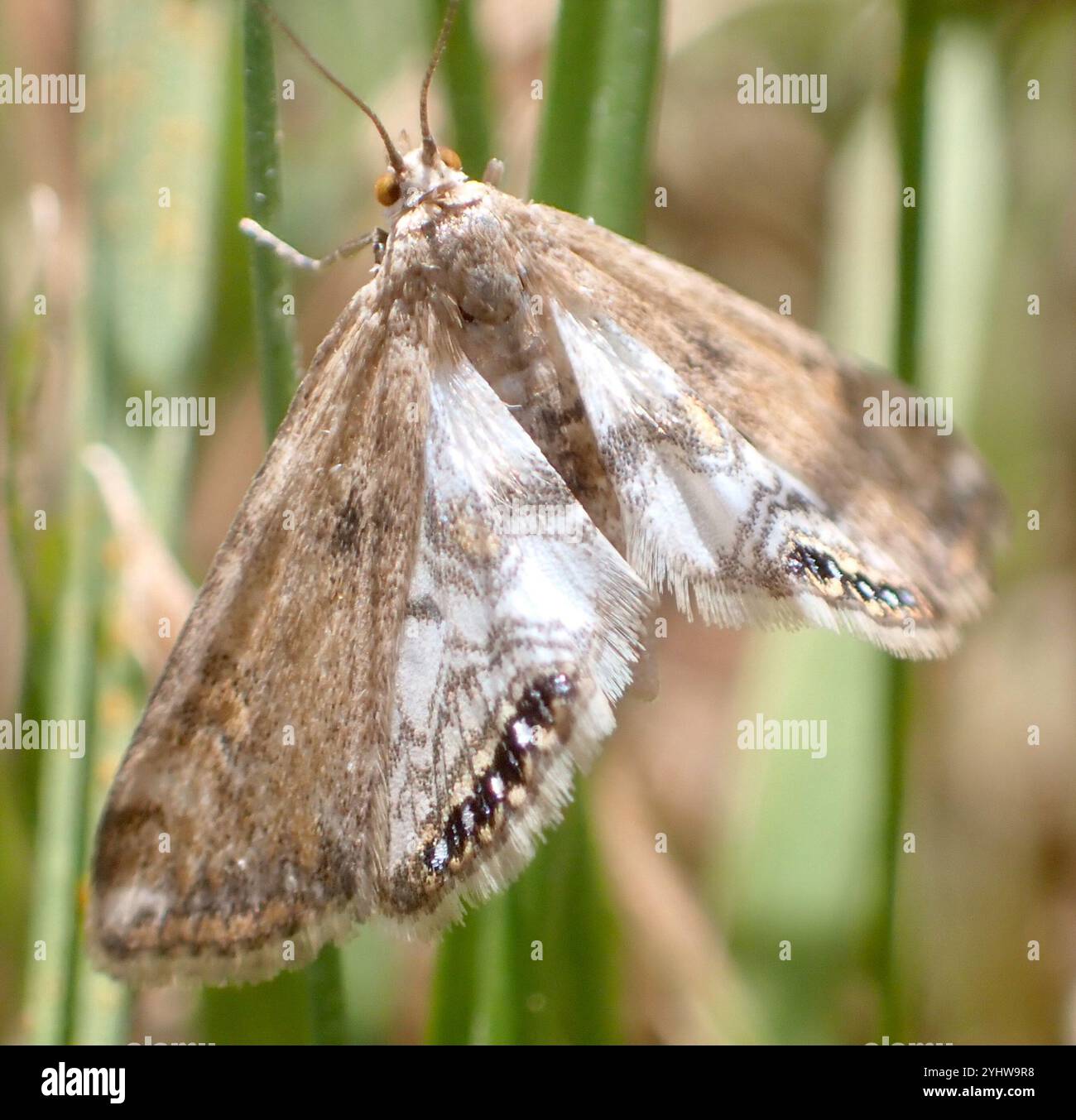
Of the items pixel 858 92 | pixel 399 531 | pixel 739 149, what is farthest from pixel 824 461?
pixel 739 149

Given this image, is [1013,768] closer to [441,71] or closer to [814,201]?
[814,201]

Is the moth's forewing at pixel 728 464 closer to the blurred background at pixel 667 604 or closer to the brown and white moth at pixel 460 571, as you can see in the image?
the brown and white moth at pixel 460 571

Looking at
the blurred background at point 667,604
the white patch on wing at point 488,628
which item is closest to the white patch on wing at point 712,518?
the white patch on wing at point 488,628

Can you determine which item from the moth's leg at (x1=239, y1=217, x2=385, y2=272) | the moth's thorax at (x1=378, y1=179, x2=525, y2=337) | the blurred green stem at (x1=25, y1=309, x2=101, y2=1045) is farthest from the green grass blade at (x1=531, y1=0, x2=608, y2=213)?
the blurred green stem at (x1=25, y1=309, x2=101, y2=1045)

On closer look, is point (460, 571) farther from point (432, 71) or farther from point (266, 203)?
point (432, 71)

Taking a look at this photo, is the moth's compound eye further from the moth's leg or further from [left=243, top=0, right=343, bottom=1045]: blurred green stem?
[left=243, top=0, right=343, bottom=1045]: blurred green stem

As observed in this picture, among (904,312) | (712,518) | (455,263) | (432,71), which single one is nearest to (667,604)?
(904,312)
